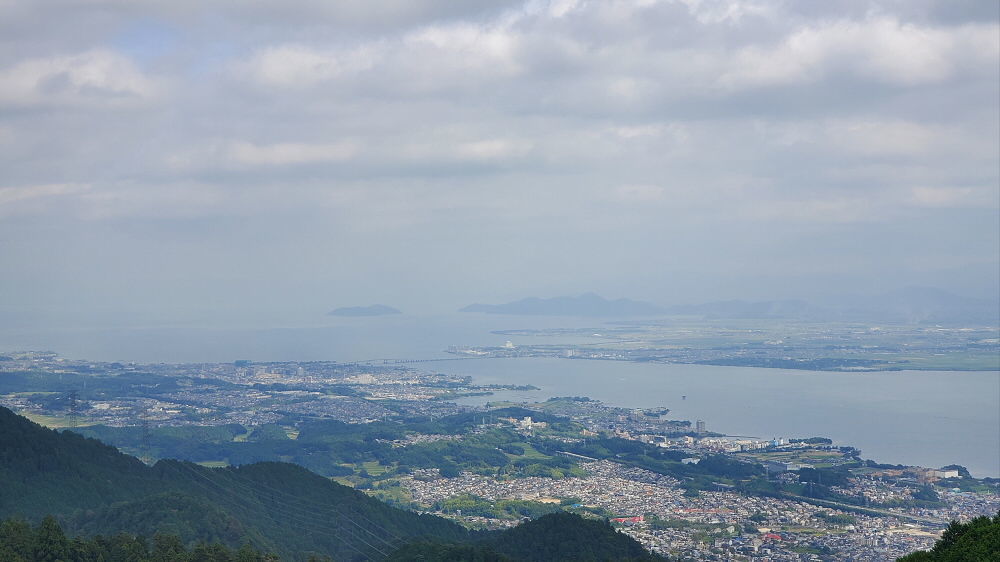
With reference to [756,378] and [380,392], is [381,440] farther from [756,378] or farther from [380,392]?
[756,378]

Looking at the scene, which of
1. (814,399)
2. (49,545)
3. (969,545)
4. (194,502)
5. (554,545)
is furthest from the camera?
(814,399)

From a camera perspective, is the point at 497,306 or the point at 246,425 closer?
the point at 246,425

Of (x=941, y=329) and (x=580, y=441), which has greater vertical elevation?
(x=941, y=329)

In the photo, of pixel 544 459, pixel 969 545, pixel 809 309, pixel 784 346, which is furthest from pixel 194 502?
pixel 809 309

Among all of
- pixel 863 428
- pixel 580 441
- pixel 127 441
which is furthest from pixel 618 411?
pixel 127 441

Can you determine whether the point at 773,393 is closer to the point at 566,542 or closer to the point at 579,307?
the point at 566,542

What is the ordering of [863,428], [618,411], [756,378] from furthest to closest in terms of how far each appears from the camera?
[756,378]
[618,411]
[863,428]
